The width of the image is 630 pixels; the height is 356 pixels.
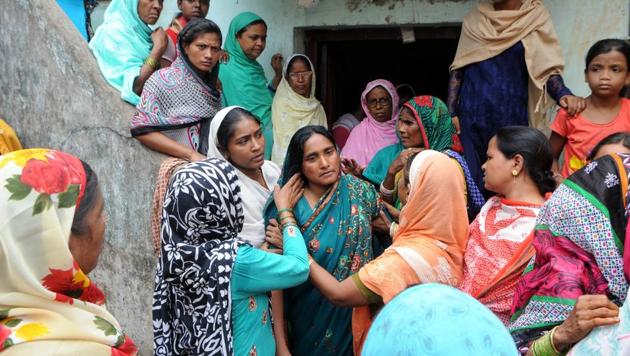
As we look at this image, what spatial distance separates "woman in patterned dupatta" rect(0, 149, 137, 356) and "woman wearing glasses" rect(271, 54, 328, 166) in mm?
3081

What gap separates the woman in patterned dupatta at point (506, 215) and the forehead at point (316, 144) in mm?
767

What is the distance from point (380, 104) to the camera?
4.93 metres

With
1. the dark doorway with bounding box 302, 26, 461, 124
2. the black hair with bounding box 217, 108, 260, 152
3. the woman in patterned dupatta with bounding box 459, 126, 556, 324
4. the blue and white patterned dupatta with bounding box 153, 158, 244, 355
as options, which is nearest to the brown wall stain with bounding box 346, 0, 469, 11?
the dark doorway with bounding box 302, 26, 461, 124

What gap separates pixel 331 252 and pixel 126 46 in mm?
2466

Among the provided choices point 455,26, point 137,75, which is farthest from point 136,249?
point 455,26

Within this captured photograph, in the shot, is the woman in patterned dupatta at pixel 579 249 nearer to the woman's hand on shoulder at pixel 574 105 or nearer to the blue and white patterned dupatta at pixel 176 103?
the woman's hand on shoulder at pixel 574 105

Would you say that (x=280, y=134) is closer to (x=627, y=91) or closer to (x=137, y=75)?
(x=137, y=75)

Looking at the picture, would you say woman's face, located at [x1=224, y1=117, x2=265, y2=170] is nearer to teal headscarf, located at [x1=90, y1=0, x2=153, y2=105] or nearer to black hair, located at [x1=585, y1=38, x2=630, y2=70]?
teal headscarf, located at [x1=90, y1=0, x2=153, y2=105]

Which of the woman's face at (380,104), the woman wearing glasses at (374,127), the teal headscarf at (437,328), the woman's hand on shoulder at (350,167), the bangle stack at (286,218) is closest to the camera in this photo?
the teal headscarf at (437,328)

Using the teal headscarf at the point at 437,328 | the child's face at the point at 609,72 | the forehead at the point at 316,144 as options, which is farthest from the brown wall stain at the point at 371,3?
the teal headscarf at the point at 437,328

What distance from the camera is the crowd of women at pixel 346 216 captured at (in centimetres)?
161

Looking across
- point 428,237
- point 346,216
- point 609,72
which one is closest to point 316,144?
point 346,216

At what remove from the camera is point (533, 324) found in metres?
2.04

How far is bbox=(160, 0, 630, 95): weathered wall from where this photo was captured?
4.43 meters
